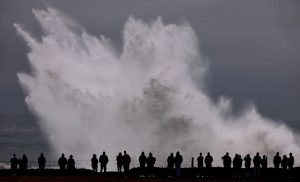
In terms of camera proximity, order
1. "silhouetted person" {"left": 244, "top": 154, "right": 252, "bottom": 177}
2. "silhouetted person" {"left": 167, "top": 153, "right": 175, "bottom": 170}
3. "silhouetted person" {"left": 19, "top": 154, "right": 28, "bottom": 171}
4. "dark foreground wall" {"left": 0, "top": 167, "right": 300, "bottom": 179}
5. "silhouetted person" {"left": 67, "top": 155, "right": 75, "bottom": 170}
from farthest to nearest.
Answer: "silhouetted person" {"left": 244, "top": 154, "right": 252, "bottom": 177}
"silhouetted person" {"left": 67, "top": 155, "right": 75, "bottom": 170}
"silhouetted person" {"left": 19, "top": 154, "right": 28, "bottom": 171}
"dark foreground wall" {"left": 0, "top": 167, "right": 300, "bottom": 179}
"silhouetted person" {"left": 167, "top": 153, "right": 175, "bottom": 170}

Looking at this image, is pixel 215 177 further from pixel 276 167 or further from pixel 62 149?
pixel 62 149

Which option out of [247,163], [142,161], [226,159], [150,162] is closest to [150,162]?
[150,162]

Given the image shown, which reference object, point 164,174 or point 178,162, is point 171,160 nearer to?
point 178,162

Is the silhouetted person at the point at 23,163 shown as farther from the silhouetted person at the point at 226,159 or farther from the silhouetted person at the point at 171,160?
the silhouetted person at the point at 226,159

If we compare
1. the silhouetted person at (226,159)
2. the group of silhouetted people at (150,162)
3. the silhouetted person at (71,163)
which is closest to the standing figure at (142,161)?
the group of silhouetted people at (150,162)

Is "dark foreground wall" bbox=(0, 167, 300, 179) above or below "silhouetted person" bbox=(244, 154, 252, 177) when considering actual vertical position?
below

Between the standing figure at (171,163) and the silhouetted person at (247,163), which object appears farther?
the silhouetted person at (247,163)

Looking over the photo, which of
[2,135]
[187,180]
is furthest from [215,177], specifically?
[2,135]

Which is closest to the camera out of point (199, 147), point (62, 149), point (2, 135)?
point (199, 147)

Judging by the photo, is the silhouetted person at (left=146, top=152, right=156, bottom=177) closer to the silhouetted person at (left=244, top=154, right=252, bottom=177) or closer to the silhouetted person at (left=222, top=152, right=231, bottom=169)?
the silhouetted person at (left=222, top=152, right=231, bottom=169)

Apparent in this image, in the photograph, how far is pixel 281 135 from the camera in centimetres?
7819

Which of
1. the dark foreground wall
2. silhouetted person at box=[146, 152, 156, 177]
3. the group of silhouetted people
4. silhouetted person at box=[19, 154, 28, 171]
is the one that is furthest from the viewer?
silhouetted person at box=[19, 154, 28, 171]

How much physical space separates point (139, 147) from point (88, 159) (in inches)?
253

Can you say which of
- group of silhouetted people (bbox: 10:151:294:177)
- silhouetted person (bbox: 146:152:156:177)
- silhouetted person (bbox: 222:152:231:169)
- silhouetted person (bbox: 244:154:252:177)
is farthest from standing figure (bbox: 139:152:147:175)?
silhouetted person (bbox: 244:154:252:177)
